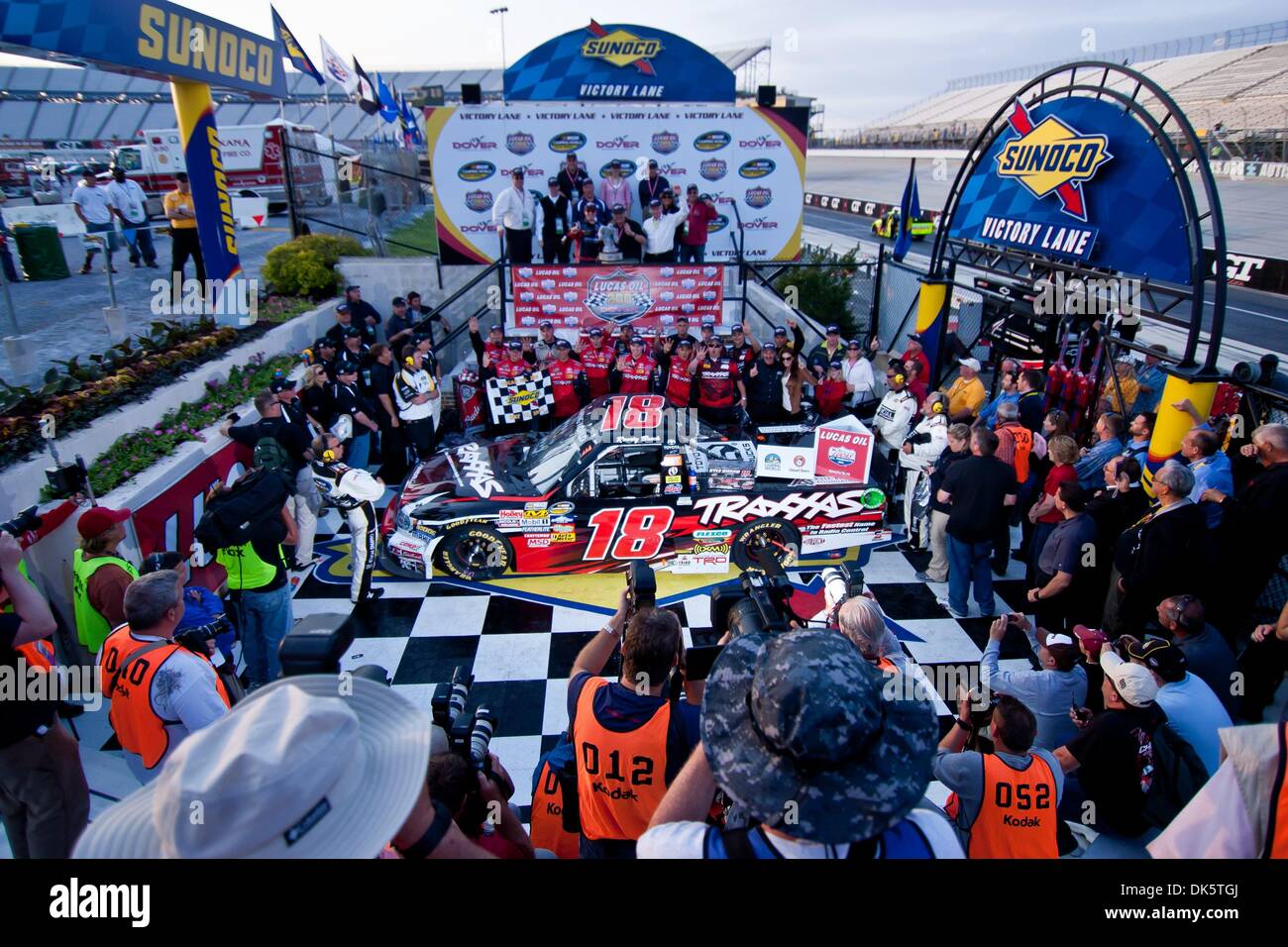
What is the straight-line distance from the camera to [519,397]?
27.9 ft

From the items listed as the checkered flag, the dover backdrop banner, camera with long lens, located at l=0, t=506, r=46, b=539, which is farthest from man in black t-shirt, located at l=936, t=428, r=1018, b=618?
the dover backdrop banner

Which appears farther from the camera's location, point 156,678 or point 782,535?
point 782,535

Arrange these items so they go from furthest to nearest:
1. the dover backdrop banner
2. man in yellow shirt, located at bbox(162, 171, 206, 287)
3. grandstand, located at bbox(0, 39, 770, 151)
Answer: grandstand, located at bbox(0, 39, 770, 151) < the dover backdrop banner < man in yellow shirt, located at bbox(162, 171, 206, 287)

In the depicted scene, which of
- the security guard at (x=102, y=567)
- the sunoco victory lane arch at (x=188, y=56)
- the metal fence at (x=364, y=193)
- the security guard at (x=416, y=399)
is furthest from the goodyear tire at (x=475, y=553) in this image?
the metal fence at (x=364, y=193)

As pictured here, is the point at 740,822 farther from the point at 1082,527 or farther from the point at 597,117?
the point at 597,117

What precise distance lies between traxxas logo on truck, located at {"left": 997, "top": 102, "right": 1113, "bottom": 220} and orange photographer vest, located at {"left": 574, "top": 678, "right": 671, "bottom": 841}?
6.90 m

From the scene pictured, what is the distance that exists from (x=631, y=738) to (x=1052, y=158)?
746 cm

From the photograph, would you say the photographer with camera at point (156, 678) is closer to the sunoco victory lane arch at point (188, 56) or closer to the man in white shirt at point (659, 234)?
the sunoco victory lane arch at point (188, 56)

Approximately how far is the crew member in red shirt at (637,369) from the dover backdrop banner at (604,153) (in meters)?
4.71

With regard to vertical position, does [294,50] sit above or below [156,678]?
above

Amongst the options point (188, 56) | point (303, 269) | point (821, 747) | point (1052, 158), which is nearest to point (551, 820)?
point (821, 747)

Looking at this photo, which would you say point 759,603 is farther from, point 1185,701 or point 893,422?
point 893,422

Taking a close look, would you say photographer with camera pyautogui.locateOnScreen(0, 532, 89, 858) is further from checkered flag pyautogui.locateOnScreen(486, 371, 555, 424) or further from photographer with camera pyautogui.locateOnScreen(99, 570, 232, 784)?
checkered flag pyautogui.locateOnScreen(486, 371, 555, 424)

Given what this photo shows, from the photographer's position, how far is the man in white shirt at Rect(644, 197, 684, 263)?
11469 mm
